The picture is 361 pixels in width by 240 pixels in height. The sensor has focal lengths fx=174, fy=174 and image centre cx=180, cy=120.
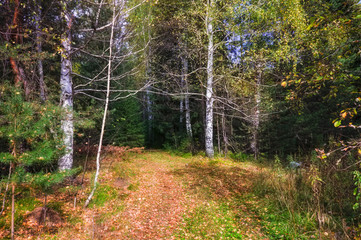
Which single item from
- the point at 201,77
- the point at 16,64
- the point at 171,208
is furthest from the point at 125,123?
the point at 171,208

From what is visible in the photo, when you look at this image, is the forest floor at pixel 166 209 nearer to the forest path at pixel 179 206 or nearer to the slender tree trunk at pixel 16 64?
the forest path at pixel 179 206

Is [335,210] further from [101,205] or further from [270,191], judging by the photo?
[101,205]

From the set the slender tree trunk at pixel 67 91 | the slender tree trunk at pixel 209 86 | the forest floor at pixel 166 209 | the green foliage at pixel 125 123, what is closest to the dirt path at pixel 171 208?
the forest floor at pixel 166 209

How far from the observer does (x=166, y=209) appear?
14.7ft

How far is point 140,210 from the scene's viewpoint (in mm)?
4363

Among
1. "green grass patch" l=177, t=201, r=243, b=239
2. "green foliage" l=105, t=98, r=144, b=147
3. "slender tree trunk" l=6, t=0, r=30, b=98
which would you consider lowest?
"green grass patch" l=177, t=201, r=243, b=239

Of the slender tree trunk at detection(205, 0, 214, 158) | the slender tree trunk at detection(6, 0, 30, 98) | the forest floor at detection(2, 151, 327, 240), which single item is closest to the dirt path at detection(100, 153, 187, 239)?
the forest floor at detection(2, 151, 327, 240)

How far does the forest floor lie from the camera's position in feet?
11.5

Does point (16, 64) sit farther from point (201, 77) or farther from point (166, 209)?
point (201, 77)

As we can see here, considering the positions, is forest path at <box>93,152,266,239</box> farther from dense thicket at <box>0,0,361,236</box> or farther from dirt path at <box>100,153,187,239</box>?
dense thicket at <box>0,0,361,236</box>

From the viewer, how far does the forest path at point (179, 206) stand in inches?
A: 142

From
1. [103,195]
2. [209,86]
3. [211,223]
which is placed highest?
[209,86]

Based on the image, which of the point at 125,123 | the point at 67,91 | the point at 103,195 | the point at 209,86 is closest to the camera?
the point at 103,195

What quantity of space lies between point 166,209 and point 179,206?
0.36 metres
